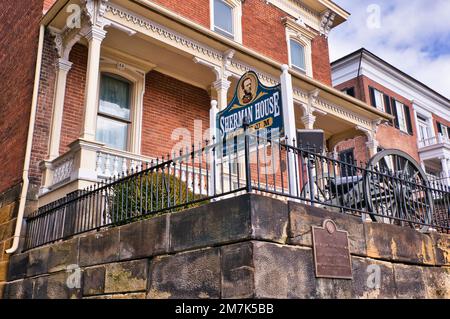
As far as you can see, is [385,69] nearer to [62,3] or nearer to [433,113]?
[433,113]

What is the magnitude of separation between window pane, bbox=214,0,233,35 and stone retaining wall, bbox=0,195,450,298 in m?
9.41

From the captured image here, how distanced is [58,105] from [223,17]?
22.6 ft

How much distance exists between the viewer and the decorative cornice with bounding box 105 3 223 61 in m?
9.55

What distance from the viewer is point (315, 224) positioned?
511 cm

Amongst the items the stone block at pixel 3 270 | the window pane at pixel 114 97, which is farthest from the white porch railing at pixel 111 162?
the stone block at pixel 3 270

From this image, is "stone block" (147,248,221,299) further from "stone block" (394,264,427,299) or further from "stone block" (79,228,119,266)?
"stone block" (394,264,427,299)

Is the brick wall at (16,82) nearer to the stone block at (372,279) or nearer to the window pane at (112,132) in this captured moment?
the window pane at (112,132)

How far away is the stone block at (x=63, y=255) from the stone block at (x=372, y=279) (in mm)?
3944

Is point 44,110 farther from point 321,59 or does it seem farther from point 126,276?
point 321,59

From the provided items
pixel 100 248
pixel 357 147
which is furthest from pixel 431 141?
pixel 100 248

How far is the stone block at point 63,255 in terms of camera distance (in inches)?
270

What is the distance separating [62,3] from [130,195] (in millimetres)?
5039

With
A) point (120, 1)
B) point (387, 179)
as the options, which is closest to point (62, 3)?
point (120, 1)
